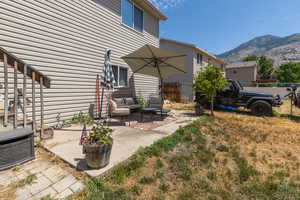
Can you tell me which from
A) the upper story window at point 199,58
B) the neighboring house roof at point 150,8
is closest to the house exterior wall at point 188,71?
the upper story window at point 199,58

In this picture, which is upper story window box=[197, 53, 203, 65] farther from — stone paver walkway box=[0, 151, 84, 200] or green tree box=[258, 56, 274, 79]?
green tree box=[258, 56, 274, 79]

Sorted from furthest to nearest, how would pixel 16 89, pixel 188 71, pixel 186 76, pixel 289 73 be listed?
1. pixel 289 73
2. pixel 186 76
3. pixel 188 71
4. pixel 16 89

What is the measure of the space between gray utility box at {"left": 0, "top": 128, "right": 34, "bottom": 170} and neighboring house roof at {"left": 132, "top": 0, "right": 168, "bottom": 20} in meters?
7.57

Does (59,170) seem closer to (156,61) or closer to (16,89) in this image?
(16,89)

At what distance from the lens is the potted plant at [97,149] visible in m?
2.38

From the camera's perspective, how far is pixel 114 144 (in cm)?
346

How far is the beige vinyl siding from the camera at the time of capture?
3.85m

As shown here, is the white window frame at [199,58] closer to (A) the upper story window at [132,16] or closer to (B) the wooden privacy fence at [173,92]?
(B) the wooden privacy fence at [173,92]

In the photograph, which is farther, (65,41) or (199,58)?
(199,58)

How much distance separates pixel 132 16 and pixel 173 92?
6.94 meters

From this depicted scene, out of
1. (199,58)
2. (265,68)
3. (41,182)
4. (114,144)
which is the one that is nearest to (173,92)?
(199,58)

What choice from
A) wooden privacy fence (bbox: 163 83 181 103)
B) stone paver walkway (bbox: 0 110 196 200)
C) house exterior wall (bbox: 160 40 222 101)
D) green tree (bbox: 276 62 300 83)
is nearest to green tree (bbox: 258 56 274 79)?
green tree (bbox: 276 62 300 83)

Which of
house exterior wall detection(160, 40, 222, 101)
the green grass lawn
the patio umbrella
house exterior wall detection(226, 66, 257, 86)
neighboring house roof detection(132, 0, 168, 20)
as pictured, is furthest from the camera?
house exterior wall detection(226, 66, 257, 86)

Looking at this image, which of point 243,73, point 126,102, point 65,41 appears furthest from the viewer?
point 243,73
